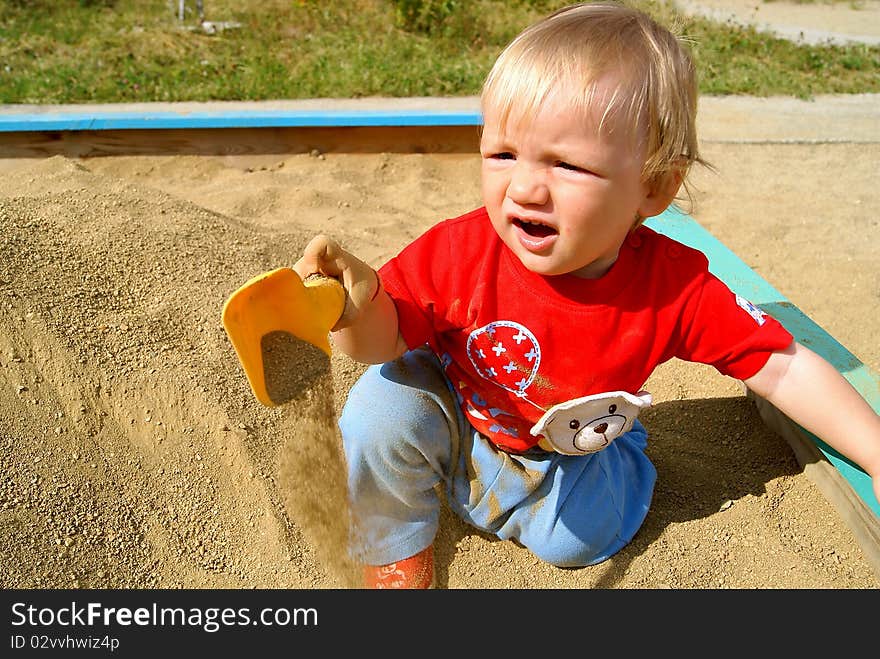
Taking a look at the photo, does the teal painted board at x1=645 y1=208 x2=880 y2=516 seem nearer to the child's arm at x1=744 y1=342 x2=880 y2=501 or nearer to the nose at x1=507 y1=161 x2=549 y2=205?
the child's arm at x1=744 y1=342 x2=880 y2=501

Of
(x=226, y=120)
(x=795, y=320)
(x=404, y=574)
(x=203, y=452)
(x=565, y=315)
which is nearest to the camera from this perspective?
(x=565, y=315)

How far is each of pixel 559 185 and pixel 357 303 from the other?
0.33m

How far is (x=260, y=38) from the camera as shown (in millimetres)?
4914

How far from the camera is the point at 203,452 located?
1.74 meters

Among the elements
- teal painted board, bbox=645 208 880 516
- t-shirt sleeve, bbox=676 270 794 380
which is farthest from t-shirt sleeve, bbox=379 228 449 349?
Answer: teal painted board, bbox=645 208 880 516

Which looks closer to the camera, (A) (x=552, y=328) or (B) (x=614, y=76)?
(B) (x=614, y=76)

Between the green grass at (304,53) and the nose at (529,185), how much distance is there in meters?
3.00

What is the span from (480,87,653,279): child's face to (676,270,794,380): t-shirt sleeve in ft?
0.72

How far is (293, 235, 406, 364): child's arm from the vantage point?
128cm

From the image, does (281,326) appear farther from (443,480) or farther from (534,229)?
(443,480)

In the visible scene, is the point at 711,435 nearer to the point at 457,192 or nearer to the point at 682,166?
the point at 682,166

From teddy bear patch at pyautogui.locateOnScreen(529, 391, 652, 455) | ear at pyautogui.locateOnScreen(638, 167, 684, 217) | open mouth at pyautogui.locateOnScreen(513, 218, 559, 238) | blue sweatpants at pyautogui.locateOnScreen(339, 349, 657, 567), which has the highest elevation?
ear at pyautogui.locateOnScreen(638, 167, 684, 217)

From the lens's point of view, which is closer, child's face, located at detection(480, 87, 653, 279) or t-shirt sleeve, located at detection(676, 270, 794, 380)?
child's face, located at detection(480, 87, 653, 279)

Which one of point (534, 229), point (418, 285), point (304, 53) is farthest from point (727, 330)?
point (304, 53)
